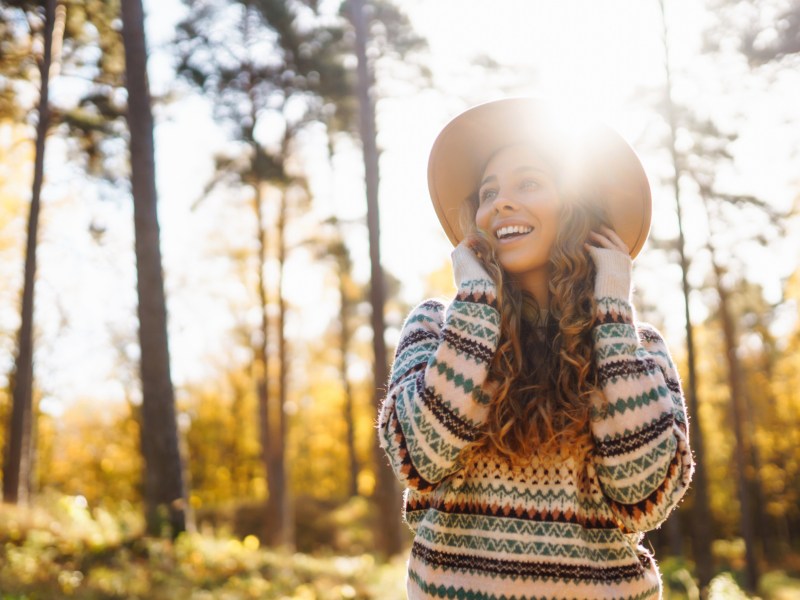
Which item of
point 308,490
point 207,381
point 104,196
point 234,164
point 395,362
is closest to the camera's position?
point 395,362

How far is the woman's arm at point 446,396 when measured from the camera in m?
1.76

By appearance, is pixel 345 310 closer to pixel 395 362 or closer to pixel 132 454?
pixel 132 454

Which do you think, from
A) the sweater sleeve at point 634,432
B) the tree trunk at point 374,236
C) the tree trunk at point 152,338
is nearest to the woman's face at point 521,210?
the sweater sleeve at point 634,432

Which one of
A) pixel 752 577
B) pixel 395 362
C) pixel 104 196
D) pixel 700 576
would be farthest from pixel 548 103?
pixel 752 577

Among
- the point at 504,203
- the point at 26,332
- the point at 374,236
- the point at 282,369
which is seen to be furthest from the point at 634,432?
the point at 282,369

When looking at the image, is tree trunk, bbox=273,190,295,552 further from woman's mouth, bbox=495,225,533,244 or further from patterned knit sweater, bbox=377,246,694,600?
patterned knit sweater, bbox=377,246,694,600

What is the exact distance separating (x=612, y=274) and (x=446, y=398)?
587 mm

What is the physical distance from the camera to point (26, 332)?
40.5ft

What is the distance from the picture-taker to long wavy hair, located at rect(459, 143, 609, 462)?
181 centimetres

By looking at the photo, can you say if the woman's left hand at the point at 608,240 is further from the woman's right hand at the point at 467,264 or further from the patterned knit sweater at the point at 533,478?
the woman's right hand at the point at 467,264

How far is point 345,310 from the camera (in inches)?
869

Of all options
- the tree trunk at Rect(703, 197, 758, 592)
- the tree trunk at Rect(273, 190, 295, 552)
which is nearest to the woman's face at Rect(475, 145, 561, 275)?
the tree trunk at Rect(273, 190, 295, 552)

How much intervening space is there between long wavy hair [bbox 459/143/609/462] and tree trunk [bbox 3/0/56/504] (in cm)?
1210

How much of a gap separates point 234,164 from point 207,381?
17517 millimetres
